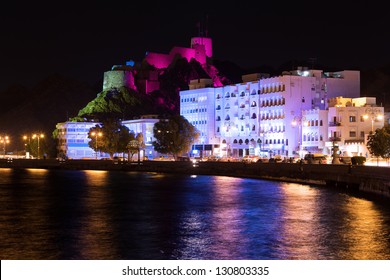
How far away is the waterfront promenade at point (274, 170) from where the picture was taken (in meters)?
57.1

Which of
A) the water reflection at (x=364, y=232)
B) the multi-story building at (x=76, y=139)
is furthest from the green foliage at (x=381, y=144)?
the multi-story building at (x=76, y=139)

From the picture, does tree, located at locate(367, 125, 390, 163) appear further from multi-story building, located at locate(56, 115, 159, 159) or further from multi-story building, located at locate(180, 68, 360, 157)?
multi-story building, located at locate(56, 115, 159, 159)

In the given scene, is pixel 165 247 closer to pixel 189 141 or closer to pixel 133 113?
pixel 189 141

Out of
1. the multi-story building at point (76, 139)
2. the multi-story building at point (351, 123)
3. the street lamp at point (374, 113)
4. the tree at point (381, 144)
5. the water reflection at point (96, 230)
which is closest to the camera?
the water reflection at point (96, 230)

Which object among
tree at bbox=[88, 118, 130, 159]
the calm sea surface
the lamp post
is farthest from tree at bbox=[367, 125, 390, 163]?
tree at bbox=[88, 118, 130, 159]

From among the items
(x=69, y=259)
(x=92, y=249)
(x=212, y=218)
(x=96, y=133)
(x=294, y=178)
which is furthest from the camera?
(x=96, y=133)

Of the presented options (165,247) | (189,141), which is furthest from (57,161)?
(165,247)

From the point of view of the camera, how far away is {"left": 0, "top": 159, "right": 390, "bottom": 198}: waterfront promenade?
5711 centimetres

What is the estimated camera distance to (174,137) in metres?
132

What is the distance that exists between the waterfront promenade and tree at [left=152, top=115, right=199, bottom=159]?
1284 centimetres

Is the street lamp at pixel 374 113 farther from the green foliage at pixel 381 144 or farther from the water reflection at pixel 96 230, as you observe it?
the water reflection at pixel 96 230

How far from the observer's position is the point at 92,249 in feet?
96.2

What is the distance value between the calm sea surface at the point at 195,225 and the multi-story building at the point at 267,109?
60.7 m
